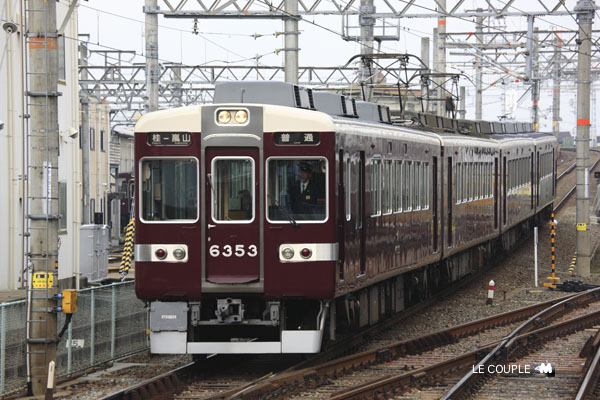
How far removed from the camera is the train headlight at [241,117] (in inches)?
438

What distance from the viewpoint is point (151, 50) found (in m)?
17.4

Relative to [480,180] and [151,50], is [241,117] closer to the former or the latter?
[151,50]

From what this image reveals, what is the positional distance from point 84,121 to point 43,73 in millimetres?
23736

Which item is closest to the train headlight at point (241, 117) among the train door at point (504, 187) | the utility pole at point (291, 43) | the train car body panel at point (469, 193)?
the utility pole at point (291, 43)

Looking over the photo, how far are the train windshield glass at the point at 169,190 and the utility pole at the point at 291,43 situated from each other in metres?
7.36

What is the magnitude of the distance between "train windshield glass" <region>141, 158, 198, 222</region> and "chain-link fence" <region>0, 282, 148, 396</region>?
5.31 ft

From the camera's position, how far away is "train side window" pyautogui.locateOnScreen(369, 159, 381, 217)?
43.0 ft

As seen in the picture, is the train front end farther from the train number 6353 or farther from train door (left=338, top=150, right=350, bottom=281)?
train door (left=338, top=150, right=350, bottom=281)

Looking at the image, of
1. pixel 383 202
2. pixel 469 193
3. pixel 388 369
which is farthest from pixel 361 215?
pixel 469 193

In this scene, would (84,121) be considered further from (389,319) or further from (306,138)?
(306,138)

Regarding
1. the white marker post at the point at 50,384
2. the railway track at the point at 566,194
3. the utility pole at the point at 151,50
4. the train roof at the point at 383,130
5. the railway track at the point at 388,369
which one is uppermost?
the utility pole at the point at 151,50

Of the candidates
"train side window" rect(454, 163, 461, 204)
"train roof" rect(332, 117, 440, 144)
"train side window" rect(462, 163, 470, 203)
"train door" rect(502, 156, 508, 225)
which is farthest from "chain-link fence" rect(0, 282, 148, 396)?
"train door" rect(502, 156, 508, 225)

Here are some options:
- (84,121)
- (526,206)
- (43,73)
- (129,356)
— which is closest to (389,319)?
(129,356)

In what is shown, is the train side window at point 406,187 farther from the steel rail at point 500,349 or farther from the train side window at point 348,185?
the train side window at point 348,185
